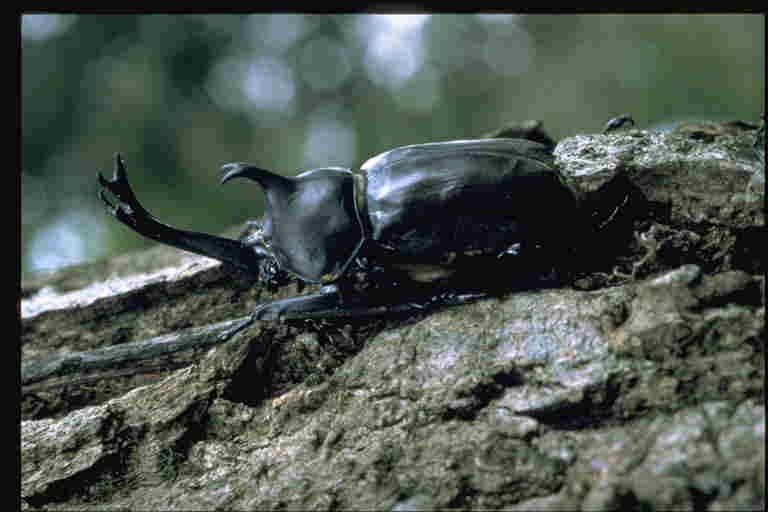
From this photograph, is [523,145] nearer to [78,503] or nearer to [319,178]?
[319,178]

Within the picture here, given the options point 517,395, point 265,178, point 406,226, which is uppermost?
point 265,178

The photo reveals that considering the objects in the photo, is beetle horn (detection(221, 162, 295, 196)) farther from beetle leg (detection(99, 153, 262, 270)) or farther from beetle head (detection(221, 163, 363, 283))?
beetle leg (detection(99, 153, 262, 270))

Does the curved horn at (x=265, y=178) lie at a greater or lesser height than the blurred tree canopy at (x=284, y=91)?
lesser

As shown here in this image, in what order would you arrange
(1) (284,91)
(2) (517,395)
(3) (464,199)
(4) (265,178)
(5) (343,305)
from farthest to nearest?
1. (1) (284,91)
2. (4) (265,178)
3. (5) (343,305)
4. (3) (464,199)
5. (2) (517,395)

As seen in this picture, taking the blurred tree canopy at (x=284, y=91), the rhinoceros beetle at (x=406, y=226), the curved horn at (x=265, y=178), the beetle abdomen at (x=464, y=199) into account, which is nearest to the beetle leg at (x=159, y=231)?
the rhinoceros beetle at (x=406, y=226)

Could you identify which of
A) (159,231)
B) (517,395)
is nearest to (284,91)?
(159,231)

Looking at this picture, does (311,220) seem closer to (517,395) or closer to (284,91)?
(517,395)

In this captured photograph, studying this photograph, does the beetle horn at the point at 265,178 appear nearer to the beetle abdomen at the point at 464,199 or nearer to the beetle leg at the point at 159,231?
the beetle leg at the point at 159,231
